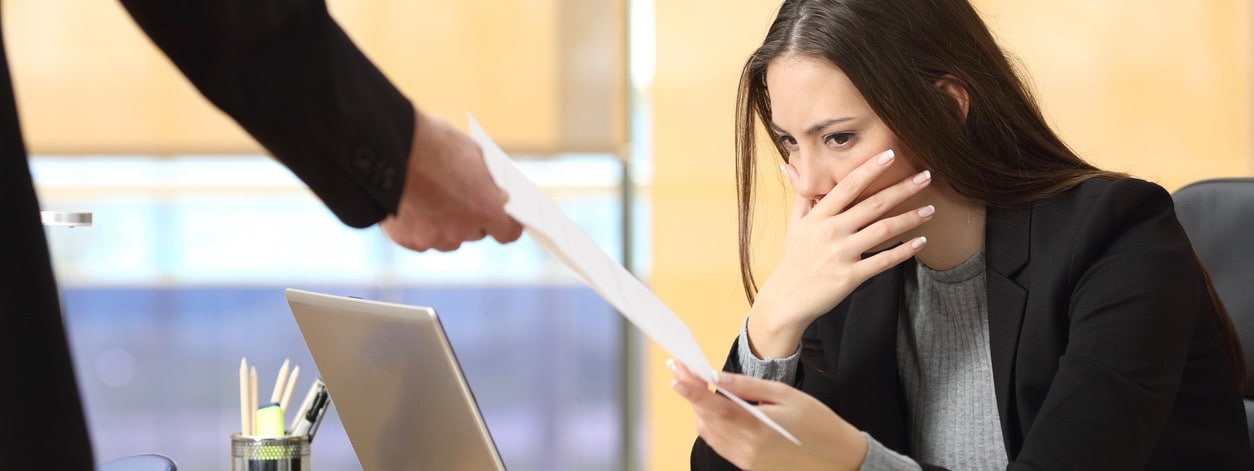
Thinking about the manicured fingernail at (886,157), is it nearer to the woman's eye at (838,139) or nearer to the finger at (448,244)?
Answer: the woman's eye at (838,139)

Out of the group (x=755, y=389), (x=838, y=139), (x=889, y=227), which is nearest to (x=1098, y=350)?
(x=889, y=227)

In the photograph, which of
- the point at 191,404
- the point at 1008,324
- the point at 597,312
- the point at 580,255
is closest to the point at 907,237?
the point at 1008,324

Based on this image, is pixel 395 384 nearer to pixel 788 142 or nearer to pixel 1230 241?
pixel 788 142

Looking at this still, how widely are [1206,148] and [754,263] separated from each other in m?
1.12

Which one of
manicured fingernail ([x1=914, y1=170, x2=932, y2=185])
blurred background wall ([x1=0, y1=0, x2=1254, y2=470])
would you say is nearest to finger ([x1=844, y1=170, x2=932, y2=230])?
manicured fingernail ([x1=914, y1=170, x2=932, y2=185])

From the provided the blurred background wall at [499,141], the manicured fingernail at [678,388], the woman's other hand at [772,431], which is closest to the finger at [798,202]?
the woman's other hand at [772,431]

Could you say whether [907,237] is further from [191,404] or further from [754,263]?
[191,404]

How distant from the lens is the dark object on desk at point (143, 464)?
134cm

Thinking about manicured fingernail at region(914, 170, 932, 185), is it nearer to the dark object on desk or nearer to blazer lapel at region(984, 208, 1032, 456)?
blazer lapel at region(984, 208, 1032, 456)

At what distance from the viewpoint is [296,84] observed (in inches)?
→ 24.4

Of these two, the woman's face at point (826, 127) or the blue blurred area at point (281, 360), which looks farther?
the blue blurred area at point (281, 360)

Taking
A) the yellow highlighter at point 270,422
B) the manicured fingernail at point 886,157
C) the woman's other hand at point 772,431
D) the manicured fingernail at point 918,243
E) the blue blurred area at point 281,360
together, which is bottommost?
the blue blurred area at point 281,360

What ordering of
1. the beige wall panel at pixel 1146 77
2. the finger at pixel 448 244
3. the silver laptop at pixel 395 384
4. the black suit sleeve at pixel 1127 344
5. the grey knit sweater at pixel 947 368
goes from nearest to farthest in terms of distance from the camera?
1. the finger at pixel 448 244
2. the silver laptop at pixel 395 384
3. the black suit sleeve at pixel 1127 344
4. the grey knit sweater at pixel 947 368
5. the beige wall panel at pixel 1146 77

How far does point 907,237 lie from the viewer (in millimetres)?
1401
